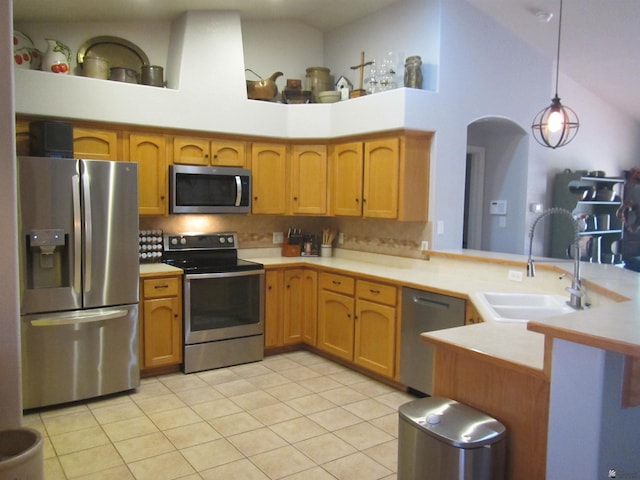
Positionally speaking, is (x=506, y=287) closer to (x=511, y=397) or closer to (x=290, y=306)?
(x=511, y=397)

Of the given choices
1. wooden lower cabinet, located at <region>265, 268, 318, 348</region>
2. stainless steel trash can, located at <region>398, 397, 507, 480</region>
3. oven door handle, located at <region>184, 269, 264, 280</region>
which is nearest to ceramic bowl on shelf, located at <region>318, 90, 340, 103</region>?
wooden lower cabinet, located at <region>265, 268, 318, 348</region>

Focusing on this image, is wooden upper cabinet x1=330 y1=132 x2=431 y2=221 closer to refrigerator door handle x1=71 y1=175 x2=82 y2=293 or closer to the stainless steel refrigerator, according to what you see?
the stainless steel refrigerator

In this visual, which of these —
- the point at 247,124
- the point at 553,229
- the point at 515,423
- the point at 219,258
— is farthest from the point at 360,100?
the point at 515,423

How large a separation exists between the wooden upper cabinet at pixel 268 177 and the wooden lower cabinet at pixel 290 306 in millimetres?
655

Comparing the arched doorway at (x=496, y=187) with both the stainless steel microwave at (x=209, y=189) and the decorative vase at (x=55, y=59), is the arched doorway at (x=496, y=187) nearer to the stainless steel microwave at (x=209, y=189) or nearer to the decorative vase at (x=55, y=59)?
the stainless steel microwave at (x=209, y=189)

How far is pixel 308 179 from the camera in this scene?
16.1 feet

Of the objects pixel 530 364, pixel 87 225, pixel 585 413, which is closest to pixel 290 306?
pixel 87 225

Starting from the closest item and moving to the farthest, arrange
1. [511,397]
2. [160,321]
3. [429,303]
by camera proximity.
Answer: [511,397] → [429,303] → [160,321]

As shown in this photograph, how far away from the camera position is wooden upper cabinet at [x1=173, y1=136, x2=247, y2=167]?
14.5 feet

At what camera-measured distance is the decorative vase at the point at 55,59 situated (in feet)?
12.8

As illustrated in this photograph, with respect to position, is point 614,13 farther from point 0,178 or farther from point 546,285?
point 0,178

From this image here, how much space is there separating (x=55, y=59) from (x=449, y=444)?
3878 millimetres

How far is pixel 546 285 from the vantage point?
3.39m

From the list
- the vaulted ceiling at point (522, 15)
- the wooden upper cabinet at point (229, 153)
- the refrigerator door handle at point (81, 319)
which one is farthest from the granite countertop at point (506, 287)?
the vaulted ceiling at point (522, 15)
